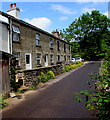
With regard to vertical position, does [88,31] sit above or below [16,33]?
above

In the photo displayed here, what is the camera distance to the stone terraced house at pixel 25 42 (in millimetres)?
11258

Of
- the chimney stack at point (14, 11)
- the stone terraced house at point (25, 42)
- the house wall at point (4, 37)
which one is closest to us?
the house wall at point (4, 37)

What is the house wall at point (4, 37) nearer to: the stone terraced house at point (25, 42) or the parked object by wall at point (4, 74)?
the stone terraced house at point (25, 42)

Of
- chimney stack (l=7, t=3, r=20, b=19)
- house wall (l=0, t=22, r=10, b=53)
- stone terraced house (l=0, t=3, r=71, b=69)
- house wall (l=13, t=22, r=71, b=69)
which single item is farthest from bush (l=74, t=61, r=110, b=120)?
chimney stack (l=7, t=3, r=20, b=19)

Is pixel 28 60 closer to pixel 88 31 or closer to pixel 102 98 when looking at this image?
pixel 102 98

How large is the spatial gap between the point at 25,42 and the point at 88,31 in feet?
141

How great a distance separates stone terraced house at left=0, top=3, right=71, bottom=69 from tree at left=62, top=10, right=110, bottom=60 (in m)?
31.8

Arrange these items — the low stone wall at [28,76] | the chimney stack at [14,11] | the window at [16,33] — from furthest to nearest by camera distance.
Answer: the chimney stack at [14,11]
the window at [16,33]
the low stone wall at [28,76]

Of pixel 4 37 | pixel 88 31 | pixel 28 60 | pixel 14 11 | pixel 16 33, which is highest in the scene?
pixel 88 31

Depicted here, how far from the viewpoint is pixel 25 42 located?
44.9 feet

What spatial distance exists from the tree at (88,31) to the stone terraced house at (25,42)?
104 ft

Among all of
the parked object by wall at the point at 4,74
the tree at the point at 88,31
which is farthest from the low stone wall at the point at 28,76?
the tree at the point at 88,31

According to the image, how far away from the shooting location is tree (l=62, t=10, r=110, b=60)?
48.7 meters

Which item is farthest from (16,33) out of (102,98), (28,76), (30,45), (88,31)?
(88,31)
